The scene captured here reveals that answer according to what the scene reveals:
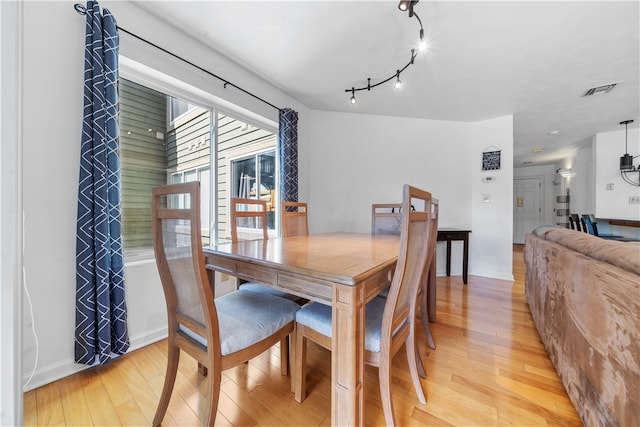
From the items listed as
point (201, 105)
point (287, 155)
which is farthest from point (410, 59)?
point (201, 105)

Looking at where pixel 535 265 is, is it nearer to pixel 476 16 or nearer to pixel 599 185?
pixel 476 16

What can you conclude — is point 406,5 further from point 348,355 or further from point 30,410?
point 30,410

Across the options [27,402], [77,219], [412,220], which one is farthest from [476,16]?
[27,402]

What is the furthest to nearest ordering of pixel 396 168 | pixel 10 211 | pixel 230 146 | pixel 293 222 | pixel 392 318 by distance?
1. pixel 396 168
2. pixel 230 146
3. pixel 293 222
4. pixel 392 318
5. pixel 10 211


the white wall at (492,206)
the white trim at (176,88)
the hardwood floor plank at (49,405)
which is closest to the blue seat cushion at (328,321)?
the hardwood floor plank at (49,405)

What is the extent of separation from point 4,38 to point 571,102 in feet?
15.5

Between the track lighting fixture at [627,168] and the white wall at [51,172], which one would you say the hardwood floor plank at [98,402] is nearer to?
the white wall at [51,172]

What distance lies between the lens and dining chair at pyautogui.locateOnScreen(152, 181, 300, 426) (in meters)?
0.96

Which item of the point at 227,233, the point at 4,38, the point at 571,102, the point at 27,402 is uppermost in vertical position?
the point at 571,102

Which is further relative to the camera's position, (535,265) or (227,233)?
(227,233)

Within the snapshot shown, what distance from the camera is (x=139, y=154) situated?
2.07 meters

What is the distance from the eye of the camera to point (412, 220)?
103cm

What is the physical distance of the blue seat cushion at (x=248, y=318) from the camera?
106 centimetres

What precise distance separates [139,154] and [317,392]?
221 centimetres
